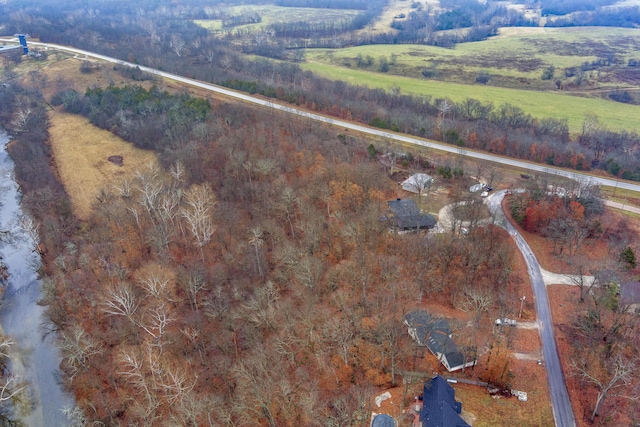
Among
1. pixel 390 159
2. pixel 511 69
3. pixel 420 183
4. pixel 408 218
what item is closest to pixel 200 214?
pixel 408 218

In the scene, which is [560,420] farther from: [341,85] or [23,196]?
[341,85]

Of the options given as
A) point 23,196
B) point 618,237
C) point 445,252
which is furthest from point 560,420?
point 23,196

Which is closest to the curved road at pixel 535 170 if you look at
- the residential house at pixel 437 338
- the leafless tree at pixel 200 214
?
the residential house at pixel 437 338

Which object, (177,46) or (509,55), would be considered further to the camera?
(509,55)

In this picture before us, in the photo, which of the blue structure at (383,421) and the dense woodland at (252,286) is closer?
the blue structure at (383,421)

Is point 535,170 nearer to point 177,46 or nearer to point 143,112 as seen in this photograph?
point 143,112

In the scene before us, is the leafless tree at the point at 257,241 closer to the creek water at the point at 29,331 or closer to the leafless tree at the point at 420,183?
the creek water at the point at 29,331
